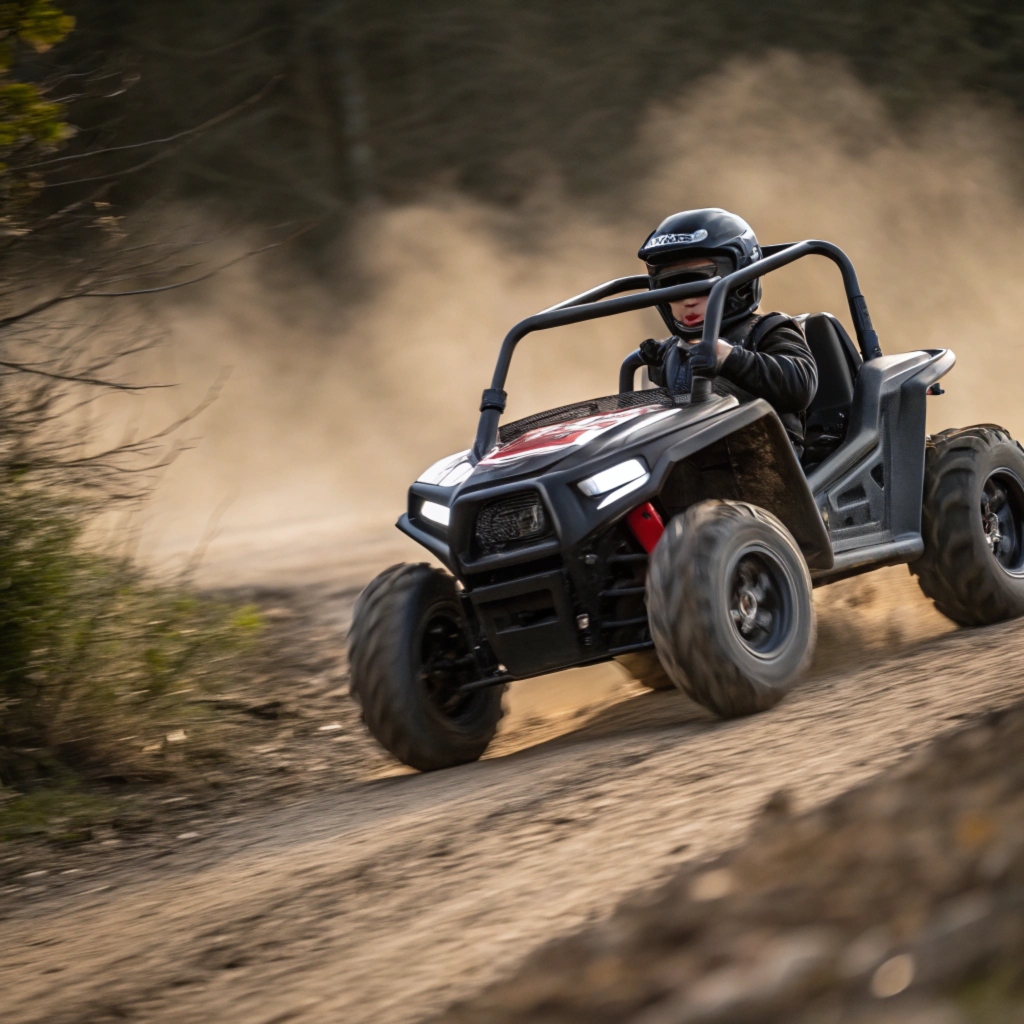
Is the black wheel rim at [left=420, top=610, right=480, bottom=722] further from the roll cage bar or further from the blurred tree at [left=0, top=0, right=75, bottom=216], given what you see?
the blurred tree at [left=0, top=0, right=75, bottom=216]

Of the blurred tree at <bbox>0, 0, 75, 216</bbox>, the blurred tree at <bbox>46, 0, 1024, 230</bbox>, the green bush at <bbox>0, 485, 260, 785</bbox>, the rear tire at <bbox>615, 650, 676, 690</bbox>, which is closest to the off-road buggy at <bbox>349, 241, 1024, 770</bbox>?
the rear tire at <bbox>615, 650, 676, 690</bbox>

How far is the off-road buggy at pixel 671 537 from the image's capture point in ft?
13.9

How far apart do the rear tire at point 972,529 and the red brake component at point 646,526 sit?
146cm

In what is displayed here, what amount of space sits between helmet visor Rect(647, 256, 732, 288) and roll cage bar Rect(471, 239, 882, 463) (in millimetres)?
78

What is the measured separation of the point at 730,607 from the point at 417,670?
3.36ft

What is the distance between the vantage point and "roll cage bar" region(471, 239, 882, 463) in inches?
185

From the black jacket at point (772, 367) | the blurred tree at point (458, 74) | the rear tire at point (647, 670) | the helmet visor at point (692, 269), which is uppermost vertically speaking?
the blurred tree at point (458, 74)

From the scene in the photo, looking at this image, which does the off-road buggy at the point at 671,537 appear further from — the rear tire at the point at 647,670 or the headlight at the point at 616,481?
the rear tire at the point at 647,670

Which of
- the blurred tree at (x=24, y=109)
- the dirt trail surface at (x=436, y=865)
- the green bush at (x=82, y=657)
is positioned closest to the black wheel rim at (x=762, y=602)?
the dirt trail surface at (x=436, y=865)

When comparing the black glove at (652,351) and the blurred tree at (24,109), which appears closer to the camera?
the blurred tree at (24,109)

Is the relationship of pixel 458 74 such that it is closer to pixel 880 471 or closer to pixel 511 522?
pixel 880 471

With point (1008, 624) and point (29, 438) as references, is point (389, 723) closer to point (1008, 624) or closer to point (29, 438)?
point (29, 438)

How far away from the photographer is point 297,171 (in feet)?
56.9

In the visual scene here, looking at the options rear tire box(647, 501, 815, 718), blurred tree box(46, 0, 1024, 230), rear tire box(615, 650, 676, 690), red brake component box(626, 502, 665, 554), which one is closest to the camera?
rear tire box(647, 501, 815, 718)
